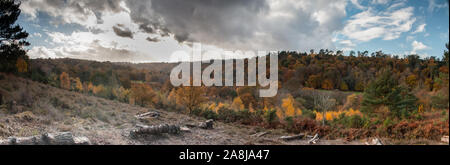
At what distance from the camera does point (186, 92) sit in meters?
17.0

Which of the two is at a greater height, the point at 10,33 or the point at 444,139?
the point at 10,33

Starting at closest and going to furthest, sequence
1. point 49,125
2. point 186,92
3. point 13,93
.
A: 1. point 49,125
2. point 13,93
3. point 186,92

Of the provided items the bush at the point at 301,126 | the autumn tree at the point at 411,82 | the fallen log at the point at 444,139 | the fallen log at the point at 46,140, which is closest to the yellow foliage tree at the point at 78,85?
the fallen log at the point at 46,140

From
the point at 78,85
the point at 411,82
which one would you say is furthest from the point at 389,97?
the point at 78,85

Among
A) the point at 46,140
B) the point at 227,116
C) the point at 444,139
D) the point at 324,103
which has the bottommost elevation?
the point at 227,116

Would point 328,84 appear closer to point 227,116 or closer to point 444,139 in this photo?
point 227,116

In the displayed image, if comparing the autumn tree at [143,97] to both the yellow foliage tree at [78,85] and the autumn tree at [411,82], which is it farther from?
the autumn tree at [411,82]

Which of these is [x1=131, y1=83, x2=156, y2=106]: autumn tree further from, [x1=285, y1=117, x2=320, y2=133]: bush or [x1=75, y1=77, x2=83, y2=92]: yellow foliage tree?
[x1=285, y1=117, x2=320, y2=133]: bush

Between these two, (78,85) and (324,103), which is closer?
(324,103)

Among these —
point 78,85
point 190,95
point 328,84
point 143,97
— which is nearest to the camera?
point 190,95
